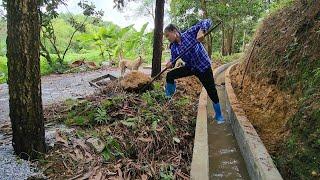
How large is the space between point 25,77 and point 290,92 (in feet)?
14.7

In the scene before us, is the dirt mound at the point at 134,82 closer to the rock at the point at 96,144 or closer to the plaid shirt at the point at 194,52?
the plaid shirt at the point at 194,52

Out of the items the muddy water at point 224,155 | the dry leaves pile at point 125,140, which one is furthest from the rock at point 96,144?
the muddy water at point 224,155

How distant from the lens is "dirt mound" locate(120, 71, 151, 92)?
8570 mm

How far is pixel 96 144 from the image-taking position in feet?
17.2

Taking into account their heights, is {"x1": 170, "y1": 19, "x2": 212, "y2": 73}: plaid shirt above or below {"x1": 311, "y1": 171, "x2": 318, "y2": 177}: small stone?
above

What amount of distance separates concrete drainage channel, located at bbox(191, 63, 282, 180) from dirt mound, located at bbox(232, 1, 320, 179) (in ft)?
1.16

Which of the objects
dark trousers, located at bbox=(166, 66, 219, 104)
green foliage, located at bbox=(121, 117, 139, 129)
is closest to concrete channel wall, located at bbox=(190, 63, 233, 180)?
dark trousers, located at bbox=(166, 66, 219, 104)

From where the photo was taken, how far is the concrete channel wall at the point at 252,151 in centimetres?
466

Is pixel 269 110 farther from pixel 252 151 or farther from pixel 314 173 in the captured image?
pixel 314 173

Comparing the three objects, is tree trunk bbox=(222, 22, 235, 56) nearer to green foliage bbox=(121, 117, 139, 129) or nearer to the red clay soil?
the red clay soil

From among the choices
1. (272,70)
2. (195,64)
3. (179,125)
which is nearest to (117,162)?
(179,125)

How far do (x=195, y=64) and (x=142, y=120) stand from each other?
Answer: 5.29ft

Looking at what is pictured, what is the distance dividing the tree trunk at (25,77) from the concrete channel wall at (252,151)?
2861 mm

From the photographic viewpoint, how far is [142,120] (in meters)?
6.43
